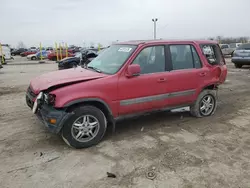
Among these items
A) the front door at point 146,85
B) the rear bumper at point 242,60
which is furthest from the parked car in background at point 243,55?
the front door at point 146,85

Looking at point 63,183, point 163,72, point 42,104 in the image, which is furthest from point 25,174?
point 163,72

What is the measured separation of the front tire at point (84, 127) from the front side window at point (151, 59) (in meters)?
1.21

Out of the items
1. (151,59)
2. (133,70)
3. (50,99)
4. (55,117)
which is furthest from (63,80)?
(151,59)

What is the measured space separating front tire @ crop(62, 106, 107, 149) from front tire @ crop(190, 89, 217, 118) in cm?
237

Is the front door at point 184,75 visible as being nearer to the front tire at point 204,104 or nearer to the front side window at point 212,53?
the front tire at point 204,104

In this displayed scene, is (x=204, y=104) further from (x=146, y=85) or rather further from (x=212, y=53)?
(x=146, y=85)

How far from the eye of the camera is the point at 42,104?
4004mm

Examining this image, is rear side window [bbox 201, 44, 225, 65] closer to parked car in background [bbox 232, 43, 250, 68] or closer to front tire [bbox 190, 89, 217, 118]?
front tire [bbox 190, 89, 217, 118]

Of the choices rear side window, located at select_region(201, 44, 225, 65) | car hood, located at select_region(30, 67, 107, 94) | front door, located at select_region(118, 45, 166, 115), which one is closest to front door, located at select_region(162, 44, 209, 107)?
front door, located at select_region(118, 45, 166, 115)

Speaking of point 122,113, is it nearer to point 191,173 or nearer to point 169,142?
point 169,142

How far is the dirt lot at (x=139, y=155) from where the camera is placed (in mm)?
3137

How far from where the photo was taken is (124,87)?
4301 mm

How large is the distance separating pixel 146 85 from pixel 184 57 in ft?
4.14

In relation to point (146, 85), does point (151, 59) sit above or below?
above
